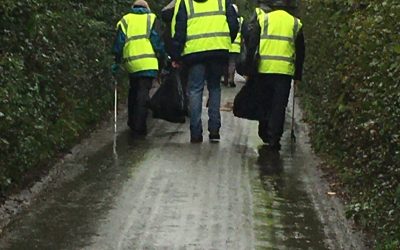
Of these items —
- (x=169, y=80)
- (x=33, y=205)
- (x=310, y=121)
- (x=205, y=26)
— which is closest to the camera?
(x=33, y=205)

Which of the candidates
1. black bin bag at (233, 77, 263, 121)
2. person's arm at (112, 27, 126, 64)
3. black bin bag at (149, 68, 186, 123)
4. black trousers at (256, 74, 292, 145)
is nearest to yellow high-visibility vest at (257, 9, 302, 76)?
black trousers at (256, 74, 292, 145)

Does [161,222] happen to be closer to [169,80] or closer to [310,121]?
[169,80]

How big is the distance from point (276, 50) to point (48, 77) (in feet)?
10.2

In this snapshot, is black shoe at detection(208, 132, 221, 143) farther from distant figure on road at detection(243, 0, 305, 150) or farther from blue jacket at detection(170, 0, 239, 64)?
blue jacket at detection(170, 0, 239, 64)

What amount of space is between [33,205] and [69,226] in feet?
2.58

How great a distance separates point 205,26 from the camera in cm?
1181

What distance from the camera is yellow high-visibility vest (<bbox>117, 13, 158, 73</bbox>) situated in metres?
12.6

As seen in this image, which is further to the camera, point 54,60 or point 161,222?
point 54,60

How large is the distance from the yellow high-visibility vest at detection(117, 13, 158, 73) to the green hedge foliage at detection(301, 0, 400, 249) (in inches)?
99.5

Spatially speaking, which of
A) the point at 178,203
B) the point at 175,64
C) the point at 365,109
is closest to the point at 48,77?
the point at 175,64

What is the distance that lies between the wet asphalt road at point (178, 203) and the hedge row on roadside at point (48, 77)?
49 cm

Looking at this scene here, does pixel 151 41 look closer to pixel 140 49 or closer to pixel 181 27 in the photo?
pixel 140 49

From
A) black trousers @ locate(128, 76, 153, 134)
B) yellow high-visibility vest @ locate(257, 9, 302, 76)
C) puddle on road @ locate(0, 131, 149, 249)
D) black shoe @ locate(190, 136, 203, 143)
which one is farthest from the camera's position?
black trousers @ locate(128, 76, 153, 134)

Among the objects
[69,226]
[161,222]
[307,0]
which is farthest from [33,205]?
[307,0]
